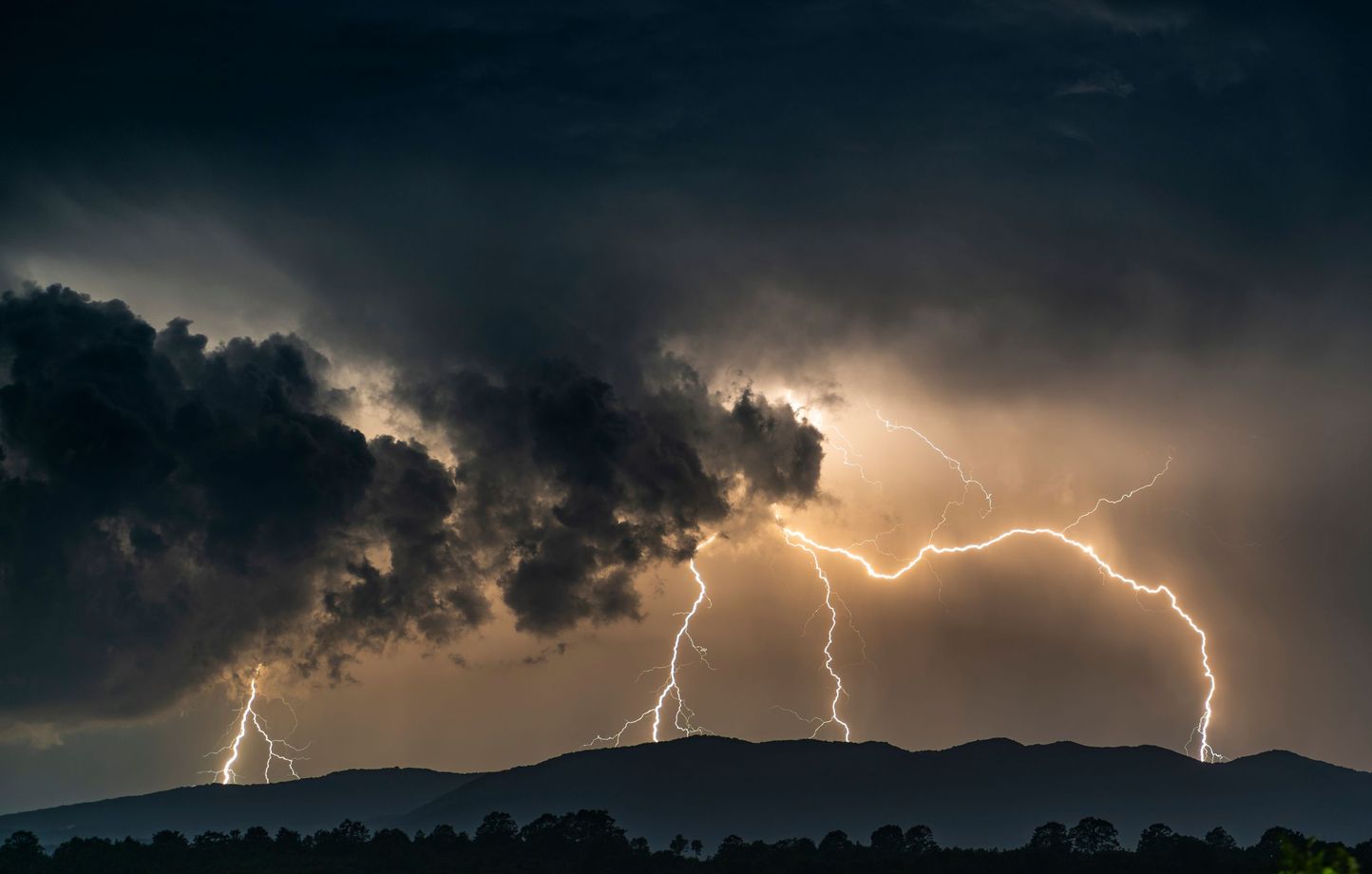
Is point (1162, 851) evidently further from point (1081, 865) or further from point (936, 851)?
point (936, 851)

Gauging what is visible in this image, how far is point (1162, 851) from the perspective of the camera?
12656 cm

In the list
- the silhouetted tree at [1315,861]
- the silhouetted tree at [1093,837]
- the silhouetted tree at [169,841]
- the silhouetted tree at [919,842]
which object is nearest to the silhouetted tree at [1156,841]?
the silhouetted tree at [1093,837]

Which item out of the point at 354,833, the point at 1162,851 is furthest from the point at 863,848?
the point at 354,833

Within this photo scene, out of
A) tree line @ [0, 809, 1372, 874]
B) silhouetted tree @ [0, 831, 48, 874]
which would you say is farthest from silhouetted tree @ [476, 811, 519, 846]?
silhouetted tree @ [0, 831, 48, 874]

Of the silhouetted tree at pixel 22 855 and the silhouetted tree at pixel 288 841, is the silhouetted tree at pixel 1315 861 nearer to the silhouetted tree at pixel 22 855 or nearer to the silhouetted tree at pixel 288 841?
the silhouetted tree at pixel 22 855

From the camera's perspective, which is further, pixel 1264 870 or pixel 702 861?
pixel 702 861

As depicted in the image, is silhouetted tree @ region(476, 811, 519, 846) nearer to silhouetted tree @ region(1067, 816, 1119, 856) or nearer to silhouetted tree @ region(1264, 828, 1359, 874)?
silhouetted tree @ region(1067, 816, 1119, 856)

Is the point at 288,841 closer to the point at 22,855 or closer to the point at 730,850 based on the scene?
the point at 22,855

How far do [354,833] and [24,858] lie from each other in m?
30.8

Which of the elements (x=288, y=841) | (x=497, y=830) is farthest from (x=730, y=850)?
(x=288, y=841)

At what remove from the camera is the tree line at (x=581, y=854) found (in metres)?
122

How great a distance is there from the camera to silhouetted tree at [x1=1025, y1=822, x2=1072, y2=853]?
130625mm

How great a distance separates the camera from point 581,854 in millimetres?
133625

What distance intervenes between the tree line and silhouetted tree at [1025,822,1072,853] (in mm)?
184
